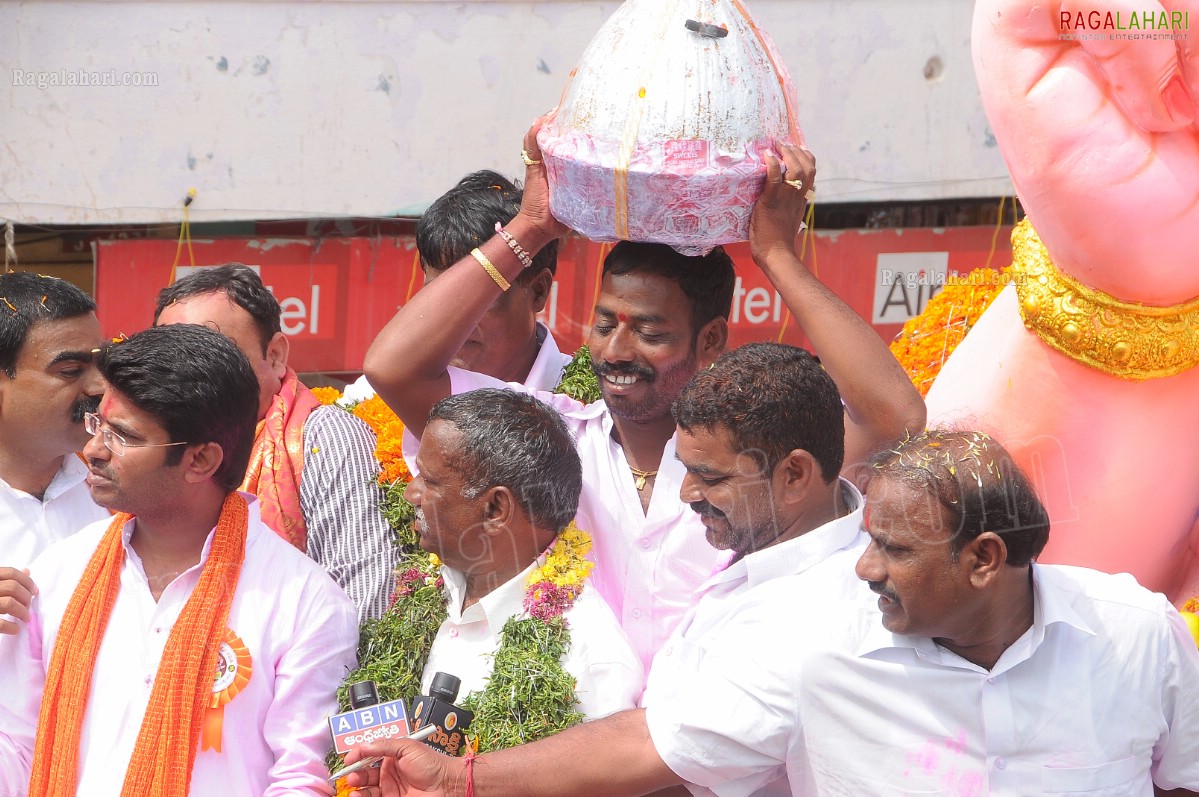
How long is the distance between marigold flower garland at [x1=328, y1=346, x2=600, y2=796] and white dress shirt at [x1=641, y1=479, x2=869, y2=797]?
205 mm

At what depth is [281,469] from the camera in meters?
3.25

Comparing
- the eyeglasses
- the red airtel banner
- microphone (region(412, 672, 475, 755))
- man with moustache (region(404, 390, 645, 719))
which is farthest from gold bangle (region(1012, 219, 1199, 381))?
the red airtel banner

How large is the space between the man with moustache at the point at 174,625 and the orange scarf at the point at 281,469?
0.28 metres

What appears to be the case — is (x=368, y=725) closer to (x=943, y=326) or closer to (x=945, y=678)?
(x=945, y=678)

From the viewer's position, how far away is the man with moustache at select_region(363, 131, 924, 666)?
2980 millimetres

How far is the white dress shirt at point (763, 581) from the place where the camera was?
8.15ft

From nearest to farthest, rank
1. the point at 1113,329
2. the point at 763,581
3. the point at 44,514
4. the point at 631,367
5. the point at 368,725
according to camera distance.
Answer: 1. the point at 368,725
2. the point at 763,581
3. the point at 1113,329
4. the point at 631,367
5. the point at 44,514

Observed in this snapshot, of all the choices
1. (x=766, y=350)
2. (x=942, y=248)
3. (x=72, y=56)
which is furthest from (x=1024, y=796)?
(x=72, y=56)

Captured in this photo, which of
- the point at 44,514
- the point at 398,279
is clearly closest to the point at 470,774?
the point at 44,514

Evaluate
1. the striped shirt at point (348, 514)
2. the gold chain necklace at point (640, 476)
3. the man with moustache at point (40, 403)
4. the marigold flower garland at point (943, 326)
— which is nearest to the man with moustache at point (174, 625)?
the striped shirt at point (348, 514)

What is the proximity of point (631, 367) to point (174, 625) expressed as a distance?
1128 millimetres

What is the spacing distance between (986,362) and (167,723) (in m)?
1.97

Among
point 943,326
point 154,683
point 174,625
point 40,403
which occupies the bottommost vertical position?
point 154,683

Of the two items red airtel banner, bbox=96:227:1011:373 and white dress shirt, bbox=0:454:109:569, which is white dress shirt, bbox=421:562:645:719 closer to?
white dress shirt, bbox=0:454:109:569
